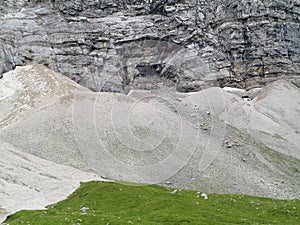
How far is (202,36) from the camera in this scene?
10719 centimetres

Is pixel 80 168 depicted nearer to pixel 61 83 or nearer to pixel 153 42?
pixel 61 83

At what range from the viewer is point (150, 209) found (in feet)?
118

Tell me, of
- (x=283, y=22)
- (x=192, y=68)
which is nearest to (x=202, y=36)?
(x=192, y=68)

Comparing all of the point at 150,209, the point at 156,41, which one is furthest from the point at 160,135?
the point at 156,41

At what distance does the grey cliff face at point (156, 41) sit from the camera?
101 metres

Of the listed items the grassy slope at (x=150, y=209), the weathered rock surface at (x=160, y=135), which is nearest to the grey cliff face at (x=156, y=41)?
the weathered rock surface at (x=160, y=135)

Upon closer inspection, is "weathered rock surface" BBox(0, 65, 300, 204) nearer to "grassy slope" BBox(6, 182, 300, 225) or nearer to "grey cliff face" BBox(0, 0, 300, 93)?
"grassy slope" BBox(6, 182, 300, 225)

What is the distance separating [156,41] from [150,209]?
246 feet

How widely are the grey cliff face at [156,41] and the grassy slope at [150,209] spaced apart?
58059 mm

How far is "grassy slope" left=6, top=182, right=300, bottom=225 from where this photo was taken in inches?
1171

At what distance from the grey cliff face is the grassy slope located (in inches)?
2286

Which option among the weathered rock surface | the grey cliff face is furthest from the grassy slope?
the grey cliff face

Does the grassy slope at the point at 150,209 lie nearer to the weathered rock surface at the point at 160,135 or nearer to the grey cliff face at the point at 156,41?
the weathered rock surface at the point at 160,135

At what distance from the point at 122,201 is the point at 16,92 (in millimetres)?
51430
